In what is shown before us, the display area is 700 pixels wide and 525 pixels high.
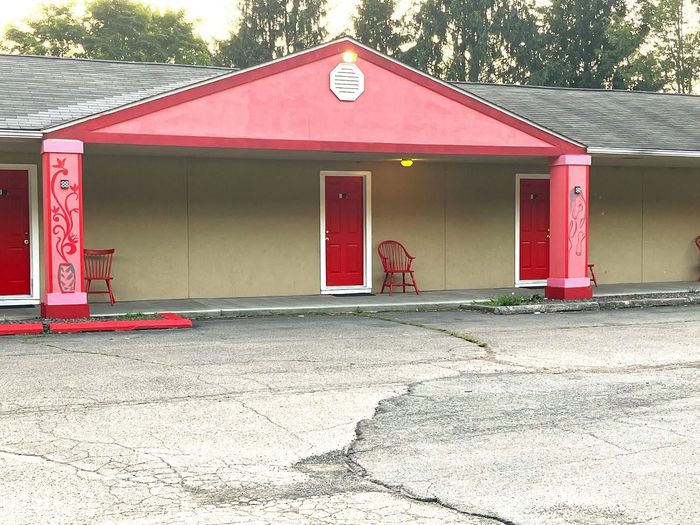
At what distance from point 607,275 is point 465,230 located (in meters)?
3.42

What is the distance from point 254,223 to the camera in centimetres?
1585

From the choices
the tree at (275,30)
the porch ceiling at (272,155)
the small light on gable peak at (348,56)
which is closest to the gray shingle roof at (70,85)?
the porch ceiling at (272,155)

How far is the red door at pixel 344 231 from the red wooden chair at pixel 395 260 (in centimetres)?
43

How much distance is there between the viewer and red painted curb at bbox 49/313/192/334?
455 inches

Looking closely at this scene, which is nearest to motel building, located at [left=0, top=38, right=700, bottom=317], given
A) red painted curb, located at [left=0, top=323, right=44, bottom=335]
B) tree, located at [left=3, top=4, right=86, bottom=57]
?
red painted curb, located at [left=0, top=323, right=44, bottom=335]

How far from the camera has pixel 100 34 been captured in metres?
41.2

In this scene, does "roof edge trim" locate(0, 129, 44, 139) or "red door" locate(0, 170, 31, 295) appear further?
"red door" locate(0, 170, 31, 295)

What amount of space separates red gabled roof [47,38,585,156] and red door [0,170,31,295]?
2678mm

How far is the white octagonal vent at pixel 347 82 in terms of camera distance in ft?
44.8

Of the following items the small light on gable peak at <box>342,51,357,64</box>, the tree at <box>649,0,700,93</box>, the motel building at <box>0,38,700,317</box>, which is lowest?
the motel building at <box>0,38,700,317</box>

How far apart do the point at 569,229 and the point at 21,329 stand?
879cm

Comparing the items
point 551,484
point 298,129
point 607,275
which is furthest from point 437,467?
point 607,275

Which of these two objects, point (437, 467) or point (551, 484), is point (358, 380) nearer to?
point (437, 467)

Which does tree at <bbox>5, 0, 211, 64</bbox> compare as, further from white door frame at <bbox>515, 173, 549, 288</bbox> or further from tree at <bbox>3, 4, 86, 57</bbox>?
white door frame at <bbox>515, 173, 549, 288</bbox>
